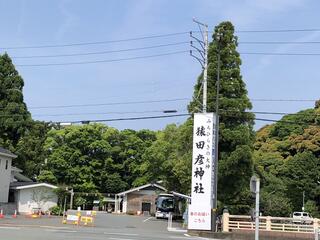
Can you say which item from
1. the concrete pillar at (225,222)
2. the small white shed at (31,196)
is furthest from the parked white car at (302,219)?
the small white shed at (31,196)

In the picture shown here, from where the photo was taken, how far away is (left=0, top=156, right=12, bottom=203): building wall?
52.7 metres

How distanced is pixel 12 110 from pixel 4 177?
63.0 feet

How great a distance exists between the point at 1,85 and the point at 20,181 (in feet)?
53.2

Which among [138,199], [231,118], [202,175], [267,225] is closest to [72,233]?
[202,175]

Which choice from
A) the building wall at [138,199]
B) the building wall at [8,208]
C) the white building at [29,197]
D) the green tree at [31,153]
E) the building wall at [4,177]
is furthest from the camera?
the building wall at [138,199]

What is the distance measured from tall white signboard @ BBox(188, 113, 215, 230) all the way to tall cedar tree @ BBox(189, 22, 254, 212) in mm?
3964

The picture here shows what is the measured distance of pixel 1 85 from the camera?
72.5 metres

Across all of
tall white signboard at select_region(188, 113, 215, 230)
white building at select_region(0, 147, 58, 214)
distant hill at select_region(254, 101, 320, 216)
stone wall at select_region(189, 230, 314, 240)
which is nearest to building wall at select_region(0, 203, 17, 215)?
white building at select_region(0, 147, 58, 214)

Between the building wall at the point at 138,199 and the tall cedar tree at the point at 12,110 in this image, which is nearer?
the tall cedar tree at the point at 12,110

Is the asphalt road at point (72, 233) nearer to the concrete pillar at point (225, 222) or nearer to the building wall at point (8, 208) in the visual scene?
the concrete pillar at point (225, 222)

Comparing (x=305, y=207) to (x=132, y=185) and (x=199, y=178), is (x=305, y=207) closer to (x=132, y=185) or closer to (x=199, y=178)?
(x=132, y=185)

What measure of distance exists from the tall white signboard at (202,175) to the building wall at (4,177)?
27386mm

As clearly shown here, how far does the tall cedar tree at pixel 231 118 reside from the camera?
116 feet

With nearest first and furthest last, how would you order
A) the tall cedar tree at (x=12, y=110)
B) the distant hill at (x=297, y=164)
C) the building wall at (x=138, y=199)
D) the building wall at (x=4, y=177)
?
the building wall at (x=4, y=177) < the tall cedar tree at (x=12, y=110) < the distant hill at (x=297, y=164) < the building wall at (x=138, y=199)
